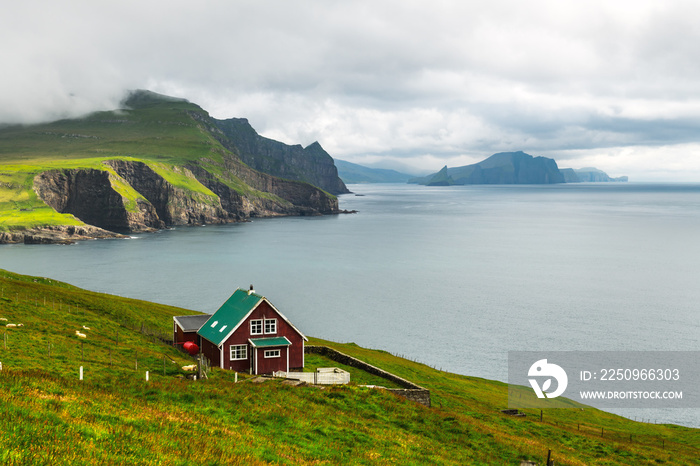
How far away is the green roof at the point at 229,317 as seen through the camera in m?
42.4

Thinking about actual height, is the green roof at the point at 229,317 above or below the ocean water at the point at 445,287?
above

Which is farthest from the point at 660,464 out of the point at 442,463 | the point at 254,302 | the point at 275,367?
the point at 254,302

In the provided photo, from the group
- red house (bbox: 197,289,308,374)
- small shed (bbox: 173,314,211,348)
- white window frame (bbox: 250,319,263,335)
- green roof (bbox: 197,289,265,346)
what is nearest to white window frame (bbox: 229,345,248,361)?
red house (bbox: 197,289,308,374)

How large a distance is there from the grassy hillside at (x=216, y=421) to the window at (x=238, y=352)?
4954 mm

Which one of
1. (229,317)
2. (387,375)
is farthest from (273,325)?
(387,375)

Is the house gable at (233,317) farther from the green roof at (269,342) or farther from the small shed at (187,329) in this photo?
the small shed at (187,329)

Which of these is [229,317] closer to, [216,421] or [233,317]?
[233,317]

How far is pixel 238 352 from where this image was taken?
1674 inches

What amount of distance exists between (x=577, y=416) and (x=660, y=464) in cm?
2161

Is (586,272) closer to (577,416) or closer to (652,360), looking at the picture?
(652,360)

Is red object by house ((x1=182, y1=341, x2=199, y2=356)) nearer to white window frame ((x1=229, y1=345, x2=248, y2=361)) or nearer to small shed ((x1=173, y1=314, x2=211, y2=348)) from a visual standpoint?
small shed ((x1=173, y1=314, x2=211, y2=348))
